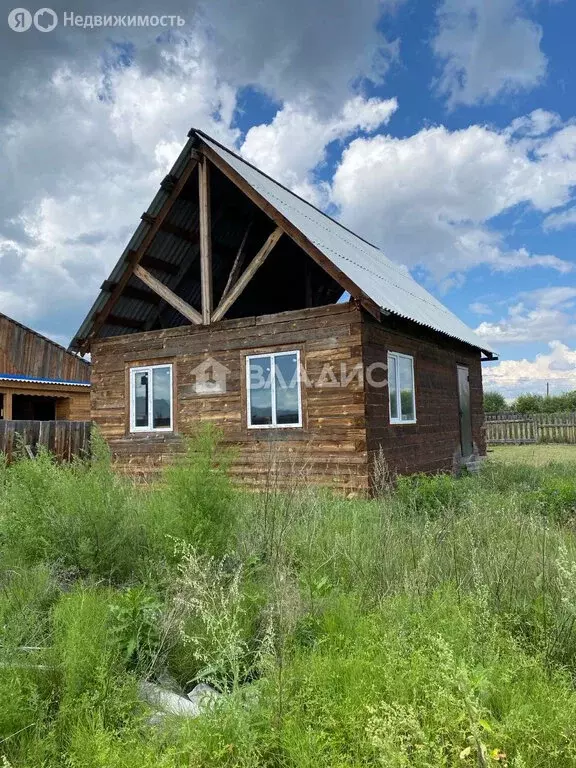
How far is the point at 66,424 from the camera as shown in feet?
45.4

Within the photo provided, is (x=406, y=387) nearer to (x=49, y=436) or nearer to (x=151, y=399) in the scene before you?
(x=151, y=399)

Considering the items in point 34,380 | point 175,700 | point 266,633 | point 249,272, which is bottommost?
point 175,700

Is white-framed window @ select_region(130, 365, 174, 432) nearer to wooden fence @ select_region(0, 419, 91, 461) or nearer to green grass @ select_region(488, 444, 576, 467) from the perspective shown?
wooden fence @ select_region(0, 419, 91, 461)

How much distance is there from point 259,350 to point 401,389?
3.13m

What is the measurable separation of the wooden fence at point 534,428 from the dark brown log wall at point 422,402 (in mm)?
12128

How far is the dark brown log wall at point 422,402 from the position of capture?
10.0 metres

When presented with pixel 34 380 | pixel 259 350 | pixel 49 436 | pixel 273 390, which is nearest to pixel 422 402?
pixel 273 390

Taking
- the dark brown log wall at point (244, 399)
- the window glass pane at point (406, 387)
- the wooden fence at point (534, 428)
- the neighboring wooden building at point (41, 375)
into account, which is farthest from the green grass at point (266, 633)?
the wooden fence at point (534, 428)

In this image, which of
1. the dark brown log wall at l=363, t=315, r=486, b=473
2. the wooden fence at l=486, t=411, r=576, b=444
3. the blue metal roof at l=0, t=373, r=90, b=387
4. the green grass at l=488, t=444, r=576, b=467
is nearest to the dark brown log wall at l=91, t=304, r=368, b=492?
the dark brown log wall at l=363, t=315, r=486, b=473

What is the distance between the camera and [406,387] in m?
11.6

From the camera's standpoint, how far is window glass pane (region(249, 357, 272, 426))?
1062 cm

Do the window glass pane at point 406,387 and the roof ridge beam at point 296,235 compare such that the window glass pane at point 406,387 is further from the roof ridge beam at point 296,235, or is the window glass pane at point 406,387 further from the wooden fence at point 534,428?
the wooden fence at point 534,428

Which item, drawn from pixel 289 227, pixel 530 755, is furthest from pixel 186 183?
pixel 530 755

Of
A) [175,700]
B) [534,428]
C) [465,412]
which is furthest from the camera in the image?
[534,428]
